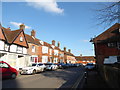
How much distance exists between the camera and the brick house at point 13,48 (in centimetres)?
2305

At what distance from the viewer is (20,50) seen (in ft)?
90.4

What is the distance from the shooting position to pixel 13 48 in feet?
83.4


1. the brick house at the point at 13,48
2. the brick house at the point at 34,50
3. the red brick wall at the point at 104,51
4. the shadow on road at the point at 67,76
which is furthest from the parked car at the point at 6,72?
the red brick wall at the point at 104,51

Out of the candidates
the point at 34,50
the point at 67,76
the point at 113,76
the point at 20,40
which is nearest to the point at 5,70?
the point at 67,76

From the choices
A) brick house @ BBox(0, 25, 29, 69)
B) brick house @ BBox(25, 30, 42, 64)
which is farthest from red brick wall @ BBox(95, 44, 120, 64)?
brick house @ BBox(25, 30, 42, 64)

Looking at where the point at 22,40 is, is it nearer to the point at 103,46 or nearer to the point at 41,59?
the point at 41,59

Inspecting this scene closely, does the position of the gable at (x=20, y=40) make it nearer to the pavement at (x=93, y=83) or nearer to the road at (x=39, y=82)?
the road at (x=39, y=82)

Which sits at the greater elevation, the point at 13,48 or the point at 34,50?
the point at 13,48

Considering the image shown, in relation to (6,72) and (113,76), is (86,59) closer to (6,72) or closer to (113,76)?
(6,72)

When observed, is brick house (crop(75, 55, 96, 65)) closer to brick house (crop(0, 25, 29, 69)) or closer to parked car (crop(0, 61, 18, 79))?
brick house (crop(0, 25, 29, 69))

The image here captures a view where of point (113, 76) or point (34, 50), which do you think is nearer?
point (113, 76)

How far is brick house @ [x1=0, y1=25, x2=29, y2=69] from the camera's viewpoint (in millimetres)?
23047

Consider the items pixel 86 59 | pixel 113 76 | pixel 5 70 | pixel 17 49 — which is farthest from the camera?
pixel 86 59

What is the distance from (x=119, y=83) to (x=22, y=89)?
566cm
